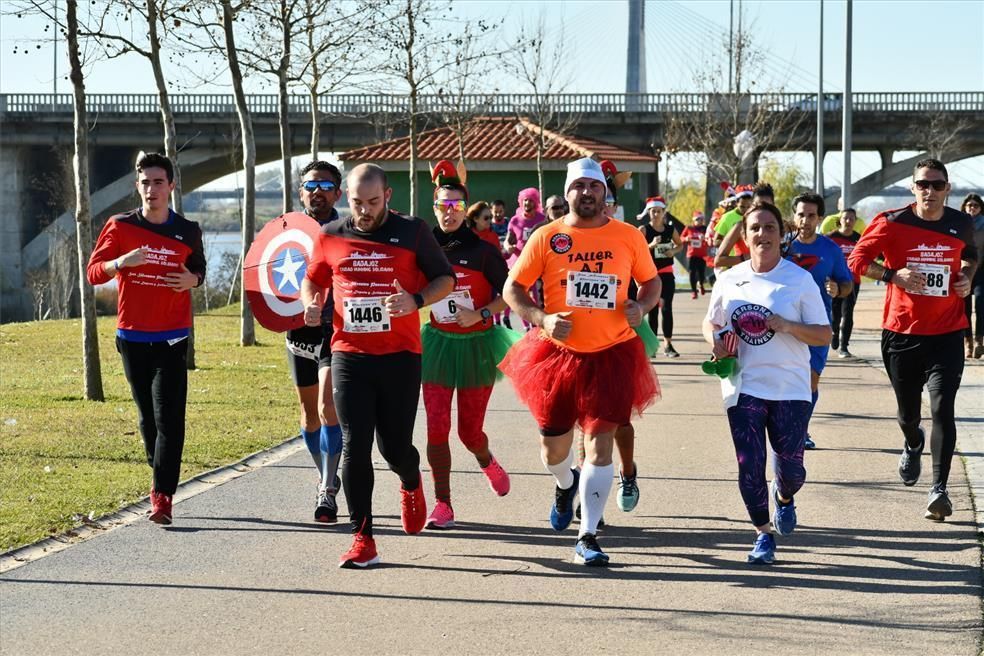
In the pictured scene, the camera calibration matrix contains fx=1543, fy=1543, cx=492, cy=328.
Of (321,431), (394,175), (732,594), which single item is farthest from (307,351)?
(394,175)

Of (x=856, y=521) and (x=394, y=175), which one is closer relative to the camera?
(x=856, y=521)

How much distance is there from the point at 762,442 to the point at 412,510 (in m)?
1.81

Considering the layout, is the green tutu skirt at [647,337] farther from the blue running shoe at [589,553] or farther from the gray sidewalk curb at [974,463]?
the gray sidewalk curb at [974,463]

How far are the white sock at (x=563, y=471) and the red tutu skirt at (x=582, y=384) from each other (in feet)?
0.76

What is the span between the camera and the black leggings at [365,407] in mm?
7539

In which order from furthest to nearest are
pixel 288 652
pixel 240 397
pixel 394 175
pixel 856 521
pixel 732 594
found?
pixel 394 175 → pixel 240 397 → pixel 856 521 → pixel 732 594 → pixel 288 652

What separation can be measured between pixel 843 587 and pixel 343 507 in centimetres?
321

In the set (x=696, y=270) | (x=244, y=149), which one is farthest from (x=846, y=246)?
(x=696, y=270)

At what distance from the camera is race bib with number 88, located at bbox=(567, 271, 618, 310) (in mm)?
7676

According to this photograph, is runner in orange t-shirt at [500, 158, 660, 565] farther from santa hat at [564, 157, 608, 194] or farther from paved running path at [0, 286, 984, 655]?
paved running path at [0, 286, 984, 655]

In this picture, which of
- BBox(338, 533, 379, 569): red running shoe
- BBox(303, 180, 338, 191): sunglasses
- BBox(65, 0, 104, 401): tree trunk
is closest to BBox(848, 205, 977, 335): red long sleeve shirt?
BBox(303, 180, 338, 191): sunglasses

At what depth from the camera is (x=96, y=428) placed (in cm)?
1232

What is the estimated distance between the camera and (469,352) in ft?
28.7

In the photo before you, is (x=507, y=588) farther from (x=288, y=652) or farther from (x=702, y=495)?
(x=702, y=495)
